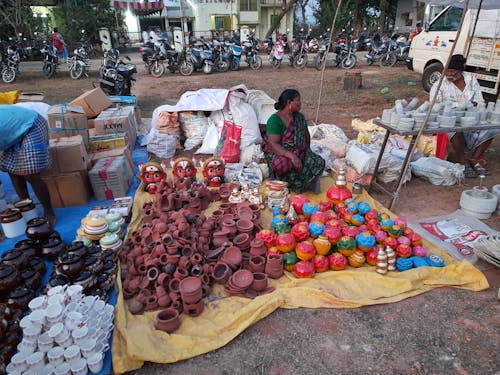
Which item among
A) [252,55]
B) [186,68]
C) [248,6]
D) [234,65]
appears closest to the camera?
[186,68]

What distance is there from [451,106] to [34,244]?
4111mm

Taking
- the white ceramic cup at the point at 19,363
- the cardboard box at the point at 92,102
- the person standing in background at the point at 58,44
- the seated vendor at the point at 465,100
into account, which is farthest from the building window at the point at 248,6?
the white ceramic cup at the point at 19,363

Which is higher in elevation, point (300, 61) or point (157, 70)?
point (300, 61)

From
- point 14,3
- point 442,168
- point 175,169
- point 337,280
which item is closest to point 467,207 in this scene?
point 442,168

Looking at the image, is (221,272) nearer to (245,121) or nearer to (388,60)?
(245,121)

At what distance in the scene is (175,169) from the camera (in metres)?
3.51

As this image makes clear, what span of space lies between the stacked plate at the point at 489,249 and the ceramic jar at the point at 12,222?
3679 mm

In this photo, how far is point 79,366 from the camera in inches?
67.9

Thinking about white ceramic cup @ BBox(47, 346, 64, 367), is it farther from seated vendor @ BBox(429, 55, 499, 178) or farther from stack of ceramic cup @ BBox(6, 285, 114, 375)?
seated vendor @ BBox(429, 55, 499, 178)

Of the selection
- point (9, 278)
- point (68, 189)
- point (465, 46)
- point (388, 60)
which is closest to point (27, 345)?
point (9, 278)

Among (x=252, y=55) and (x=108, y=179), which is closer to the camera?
(x=108, y=179)

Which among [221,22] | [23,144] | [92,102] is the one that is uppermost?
[221,22]

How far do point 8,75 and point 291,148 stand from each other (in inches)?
398

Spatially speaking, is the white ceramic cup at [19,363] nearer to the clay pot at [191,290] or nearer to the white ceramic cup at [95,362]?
the white ceramic cup at [95,362]
